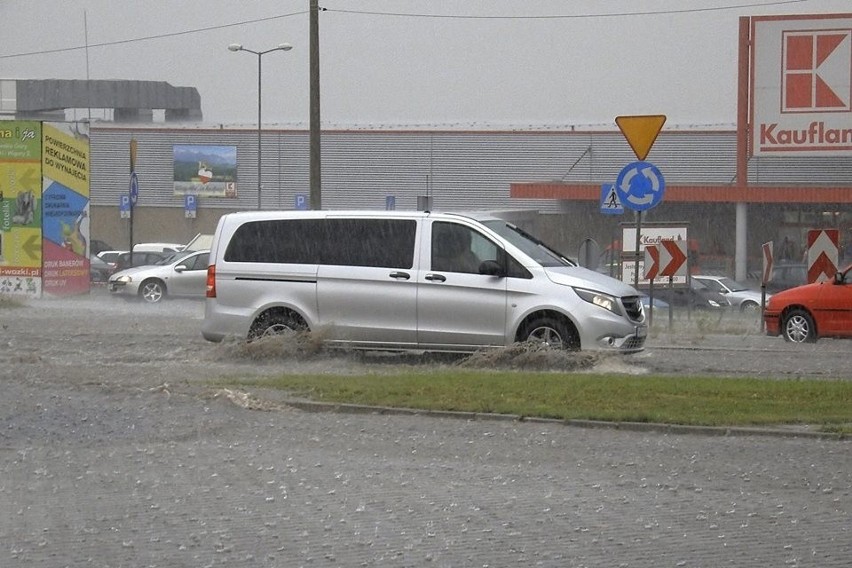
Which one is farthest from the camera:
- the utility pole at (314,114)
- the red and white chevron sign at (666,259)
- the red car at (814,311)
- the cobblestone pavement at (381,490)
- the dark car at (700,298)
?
the dark car at (700,298)

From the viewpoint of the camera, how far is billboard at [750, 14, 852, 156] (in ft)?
136

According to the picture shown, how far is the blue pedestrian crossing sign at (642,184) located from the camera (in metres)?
19.2

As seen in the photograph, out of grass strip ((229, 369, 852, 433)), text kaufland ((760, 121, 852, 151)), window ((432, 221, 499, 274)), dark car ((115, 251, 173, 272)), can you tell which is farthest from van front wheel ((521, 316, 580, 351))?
dark car ((115, 251, 173, 272))

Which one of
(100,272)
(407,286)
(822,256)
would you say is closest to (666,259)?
(822,256)

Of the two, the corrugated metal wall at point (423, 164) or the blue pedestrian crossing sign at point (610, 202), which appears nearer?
the blue pedestrian crossing sign at point (610, 202)

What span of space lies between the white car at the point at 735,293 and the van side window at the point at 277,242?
2050 cm

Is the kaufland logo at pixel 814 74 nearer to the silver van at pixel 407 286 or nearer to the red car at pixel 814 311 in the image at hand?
the red car at pixel 814 311

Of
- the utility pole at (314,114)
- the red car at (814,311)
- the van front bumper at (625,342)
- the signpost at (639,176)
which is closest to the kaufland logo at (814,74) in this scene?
the utility pole at (314,114)

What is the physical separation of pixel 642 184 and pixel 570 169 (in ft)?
144

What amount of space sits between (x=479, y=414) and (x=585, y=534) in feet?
13.4

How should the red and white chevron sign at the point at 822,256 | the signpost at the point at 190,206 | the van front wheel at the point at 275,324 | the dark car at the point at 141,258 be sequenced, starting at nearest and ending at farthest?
the van front wheel at the point at 275,324 → the red and white chevron sign at the point at 822,256 → the dark car at the point at 141,258 → the signpost at the point at 190,206

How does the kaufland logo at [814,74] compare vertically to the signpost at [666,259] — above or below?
above

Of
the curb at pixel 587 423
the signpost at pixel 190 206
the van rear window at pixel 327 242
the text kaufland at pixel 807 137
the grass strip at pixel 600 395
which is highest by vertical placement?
the text kaufland at pixel 807 137

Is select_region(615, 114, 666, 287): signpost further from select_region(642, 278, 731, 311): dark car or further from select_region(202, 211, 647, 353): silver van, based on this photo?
select_region(642, 278, 731, 311): dark car
